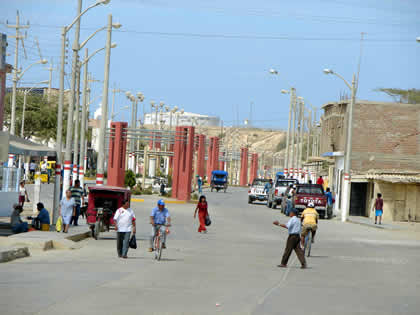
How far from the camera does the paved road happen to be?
40.9ft

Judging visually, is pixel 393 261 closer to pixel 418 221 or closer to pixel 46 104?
pixel 418 221

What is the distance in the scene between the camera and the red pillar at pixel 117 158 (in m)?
61.2

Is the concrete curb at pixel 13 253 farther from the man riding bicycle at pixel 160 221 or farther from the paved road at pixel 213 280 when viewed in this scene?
the man riding bicycle at pixel 160 221

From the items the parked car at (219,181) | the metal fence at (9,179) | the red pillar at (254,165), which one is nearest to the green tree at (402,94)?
the parked car at (219,181)

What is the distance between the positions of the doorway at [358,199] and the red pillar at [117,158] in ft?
57.8

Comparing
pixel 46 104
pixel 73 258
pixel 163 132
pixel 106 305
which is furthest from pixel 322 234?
pixel 46 104

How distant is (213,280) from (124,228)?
17.4ft

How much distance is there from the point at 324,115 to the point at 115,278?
60.6 meters

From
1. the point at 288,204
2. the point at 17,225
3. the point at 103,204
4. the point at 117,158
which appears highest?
the point at 117,158

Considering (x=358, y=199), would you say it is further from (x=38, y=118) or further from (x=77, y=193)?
(x=38, y=118)

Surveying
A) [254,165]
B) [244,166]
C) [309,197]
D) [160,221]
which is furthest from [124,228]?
[254,165]

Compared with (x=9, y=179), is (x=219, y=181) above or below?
below

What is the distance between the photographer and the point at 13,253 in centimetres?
1955

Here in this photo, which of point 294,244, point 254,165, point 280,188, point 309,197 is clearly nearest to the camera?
point 294,244
